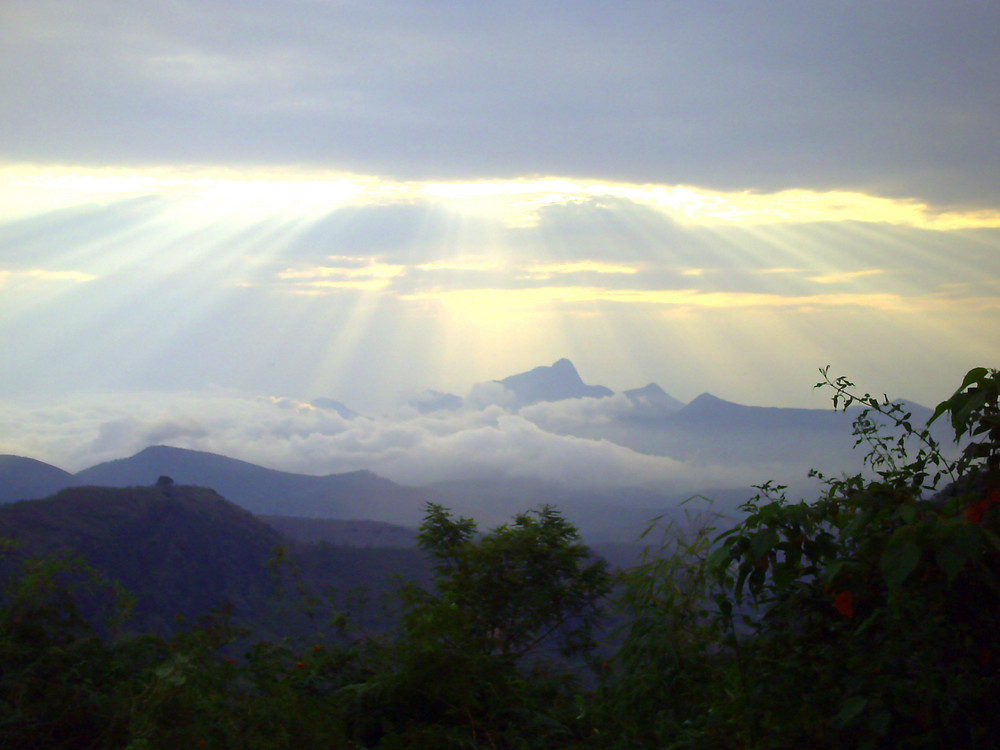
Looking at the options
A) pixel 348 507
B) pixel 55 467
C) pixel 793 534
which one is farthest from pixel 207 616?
pixel 348 507

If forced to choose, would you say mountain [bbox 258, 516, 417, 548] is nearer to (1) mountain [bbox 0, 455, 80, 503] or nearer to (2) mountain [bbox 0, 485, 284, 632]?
(2) mountain [bbox 0, 485, 284, 632]

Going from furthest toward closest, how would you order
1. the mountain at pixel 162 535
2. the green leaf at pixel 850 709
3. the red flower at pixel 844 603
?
1. the mountain at pixel 162 535
2. the red flower at pixel 844 603
3. the green leaf at pixel 850 709

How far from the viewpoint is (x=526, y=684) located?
5633mm

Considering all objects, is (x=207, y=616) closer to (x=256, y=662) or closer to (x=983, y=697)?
(x=256, y=662)

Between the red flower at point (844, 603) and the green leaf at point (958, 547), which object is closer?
the green leaf at point (958, 547)

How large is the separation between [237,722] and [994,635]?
419cm

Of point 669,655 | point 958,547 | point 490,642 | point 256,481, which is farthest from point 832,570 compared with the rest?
point 256,481

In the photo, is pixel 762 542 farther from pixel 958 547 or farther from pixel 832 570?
pixel 958 547

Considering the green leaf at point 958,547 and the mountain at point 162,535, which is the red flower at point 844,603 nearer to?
the green leaf at point 958,547

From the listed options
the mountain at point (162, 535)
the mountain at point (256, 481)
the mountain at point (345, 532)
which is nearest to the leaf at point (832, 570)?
the mountain at point (345, 532)

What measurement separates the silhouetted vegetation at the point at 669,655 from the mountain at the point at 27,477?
86.6 meters

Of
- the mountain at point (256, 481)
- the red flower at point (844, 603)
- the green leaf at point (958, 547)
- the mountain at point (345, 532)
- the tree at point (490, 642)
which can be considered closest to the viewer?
the green leaf at point (958, 547)

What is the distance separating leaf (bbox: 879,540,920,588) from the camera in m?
2.61

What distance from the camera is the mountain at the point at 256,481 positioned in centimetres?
13138
